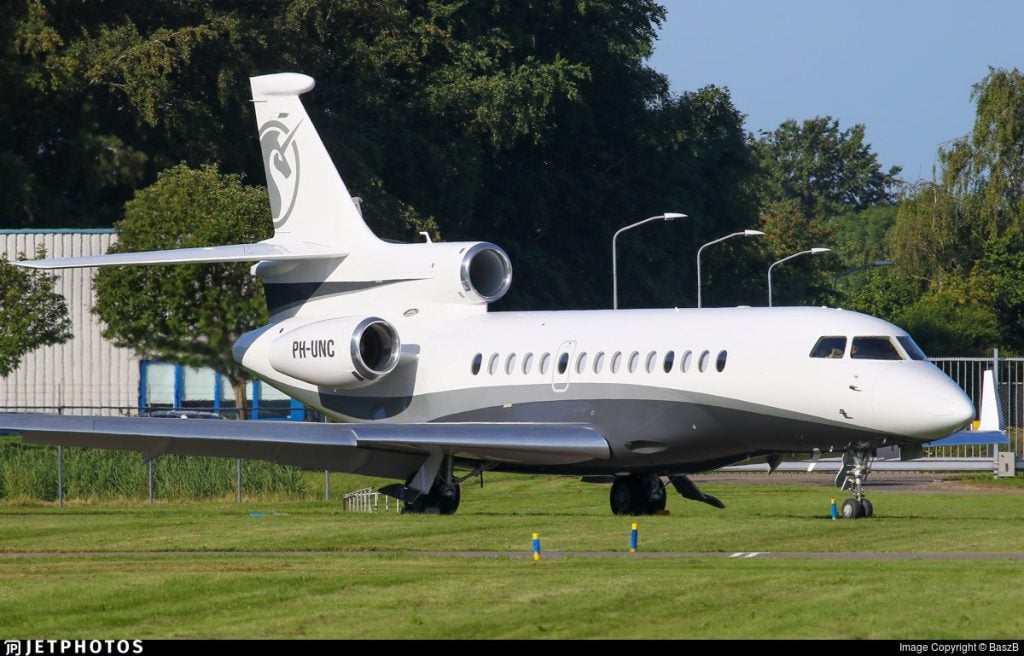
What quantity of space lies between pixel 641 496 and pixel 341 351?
→ 17.8 ft

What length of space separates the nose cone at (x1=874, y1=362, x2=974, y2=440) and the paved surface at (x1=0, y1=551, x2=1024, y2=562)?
4574mm

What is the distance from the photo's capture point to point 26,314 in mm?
48594

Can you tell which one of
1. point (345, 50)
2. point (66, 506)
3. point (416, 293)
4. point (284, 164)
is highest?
point (345, 50)

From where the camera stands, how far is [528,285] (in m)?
77.3

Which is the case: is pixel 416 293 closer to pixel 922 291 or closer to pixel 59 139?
pixel 59 139

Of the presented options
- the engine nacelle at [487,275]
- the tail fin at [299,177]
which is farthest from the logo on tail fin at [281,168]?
the engine nacelle at [487,275]

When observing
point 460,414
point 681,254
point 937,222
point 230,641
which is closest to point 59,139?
point 681,254

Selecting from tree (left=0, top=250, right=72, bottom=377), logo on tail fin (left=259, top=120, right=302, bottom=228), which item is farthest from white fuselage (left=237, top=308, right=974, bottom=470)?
tree (left=0, top=250, right=72, bottom=377)

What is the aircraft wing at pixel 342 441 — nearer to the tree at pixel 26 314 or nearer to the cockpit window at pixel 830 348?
the cockpit window at pixel 830 348

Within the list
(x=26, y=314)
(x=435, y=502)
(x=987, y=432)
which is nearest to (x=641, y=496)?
(x=435, y=502)

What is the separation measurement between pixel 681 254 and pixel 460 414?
178 feet

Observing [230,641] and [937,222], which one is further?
[937,222]

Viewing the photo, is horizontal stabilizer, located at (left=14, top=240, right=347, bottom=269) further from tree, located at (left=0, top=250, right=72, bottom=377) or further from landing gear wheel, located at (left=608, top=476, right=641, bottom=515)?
tree, located at (left=0, top=250, right=72, bottom=377)

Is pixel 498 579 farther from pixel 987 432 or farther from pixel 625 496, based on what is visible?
pixel 987 432
